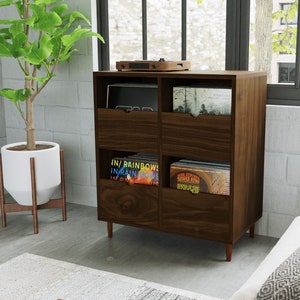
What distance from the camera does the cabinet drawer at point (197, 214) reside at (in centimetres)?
233

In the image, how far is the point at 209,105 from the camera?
2346 mm

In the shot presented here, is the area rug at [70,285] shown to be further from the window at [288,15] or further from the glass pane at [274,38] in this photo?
the window at [288,15]

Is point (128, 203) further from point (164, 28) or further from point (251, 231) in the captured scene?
point (164, 28)

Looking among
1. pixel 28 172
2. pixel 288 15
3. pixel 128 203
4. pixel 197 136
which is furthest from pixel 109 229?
pixel 288 15

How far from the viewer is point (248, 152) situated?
2.40 metres

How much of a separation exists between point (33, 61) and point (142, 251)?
1.10m

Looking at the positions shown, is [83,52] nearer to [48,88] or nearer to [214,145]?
[48,88]

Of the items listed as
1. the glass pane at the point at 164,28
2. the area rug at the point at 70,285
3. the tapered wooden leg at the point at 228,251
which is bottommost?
the area rug at the point at 70,285

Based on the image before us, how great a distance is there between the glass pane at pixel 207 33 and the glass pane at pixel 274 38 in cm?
17

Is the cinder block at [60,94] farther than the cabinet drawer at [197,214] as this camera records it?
Yes

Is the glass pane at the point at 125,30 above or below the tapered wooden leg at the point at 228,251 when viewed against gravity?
above

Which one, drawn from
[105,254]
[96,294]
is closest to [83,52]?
[105,254]

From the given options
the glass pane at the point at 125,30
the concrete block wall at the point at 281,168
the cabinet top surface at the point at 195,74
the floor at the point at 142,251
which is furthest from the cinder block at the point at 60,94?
the concrete block wall at the point at 281,168

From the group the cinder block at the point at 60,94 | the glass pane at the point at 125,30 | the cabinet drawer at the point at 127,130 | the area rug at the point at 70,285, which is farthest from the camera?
the cinder block at the point at 60,94
